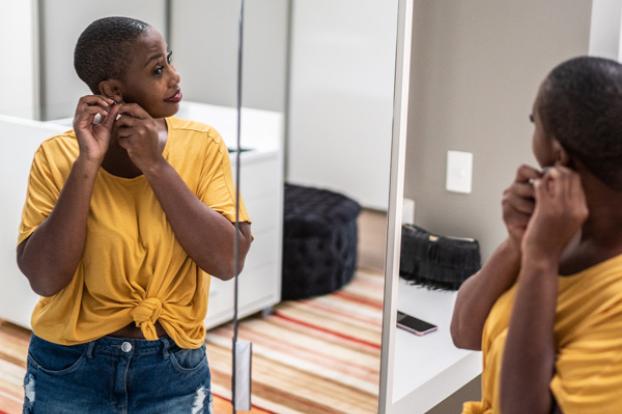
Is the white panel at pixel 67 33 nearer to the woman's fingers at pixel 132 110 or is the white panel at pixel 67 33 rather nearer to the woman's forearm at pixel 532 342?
the woman's fingers at pixel 132 110

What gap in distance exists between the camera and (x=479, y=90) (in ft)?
5.22

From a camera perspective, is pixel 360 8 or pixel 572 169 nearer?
pixel 572 169

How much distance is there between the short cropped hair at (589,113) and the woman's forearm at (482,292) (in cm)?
13

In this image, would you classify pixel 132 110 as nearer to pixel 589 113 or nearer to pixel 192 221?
pixel 192 221

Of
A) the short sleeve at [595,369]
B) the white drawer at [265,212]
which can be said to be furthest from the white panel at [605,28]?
the short sleeve at [595,369]

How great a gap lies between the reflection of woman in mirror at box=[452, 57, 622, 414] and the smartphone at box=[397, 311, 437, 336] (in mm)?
795

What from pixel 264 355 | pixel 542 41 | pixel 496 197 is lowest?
pixel 264 355

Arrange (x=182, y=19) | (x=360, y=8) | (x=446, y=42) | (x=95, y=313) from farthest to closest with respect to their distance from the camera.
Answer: (x=446, y=42) → (x=360, y=8) → (x=182, y=19) → (x=95, y=313)

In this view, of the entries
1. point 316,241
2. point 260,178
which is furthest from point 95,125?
point 316,241

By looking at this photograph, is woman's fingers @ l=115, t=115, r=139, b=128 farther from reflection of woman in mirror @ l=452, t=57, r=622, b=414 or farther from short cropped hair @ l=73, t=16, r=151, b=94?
reflection of woman in mirror @ l=452, t=57, r=622, b=414

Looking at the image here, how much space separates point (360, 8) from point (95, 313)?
74 centimetres

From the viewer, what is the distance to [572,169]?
86 centimetres

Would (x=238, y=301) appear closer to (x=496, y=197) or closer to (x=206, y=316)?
(x=206, y=316)

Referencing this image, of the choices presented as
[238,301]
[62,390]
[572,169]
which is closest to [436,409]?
[238,301]
